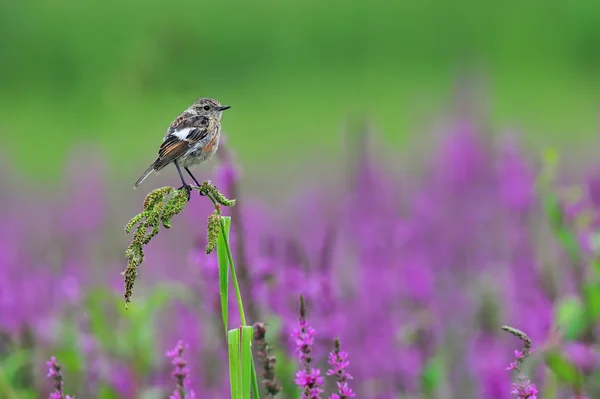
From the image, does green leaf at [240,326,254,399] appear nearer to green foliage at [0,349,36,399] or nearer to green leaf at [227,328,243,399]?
green leaf at [227,328,243,399]

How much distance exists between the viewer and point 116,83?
4.68 m

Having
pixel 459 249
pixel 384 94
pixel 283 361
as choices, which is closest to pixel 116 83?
pixel 283 361

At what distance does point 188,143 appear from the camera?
2.41 m

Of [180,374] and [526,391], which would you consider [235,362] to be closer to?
[180,374]

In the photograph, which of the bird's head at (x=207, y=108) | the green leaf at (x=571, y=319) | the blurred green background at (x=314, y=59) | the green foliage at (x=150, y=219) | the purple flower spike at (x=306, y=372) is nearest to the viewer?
the green foliage at (x=150, y=219)

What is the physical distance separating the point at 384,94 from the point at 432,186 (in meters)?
13.4

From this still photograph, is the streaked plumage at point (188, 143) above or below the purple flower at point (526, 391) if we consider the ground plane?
above

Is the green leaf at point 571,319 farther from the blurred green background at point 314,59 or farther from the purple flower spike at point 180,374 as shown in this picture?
the blurred green background at point 314,59

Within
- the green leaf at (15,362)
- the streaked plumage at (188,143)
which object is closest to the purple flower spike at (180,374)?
the streaked plumage at (188,143)

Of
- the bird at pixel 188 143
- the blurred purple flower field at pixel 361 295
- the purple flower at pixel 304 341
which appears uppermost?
the blurred purple flower field at pixel 361 295

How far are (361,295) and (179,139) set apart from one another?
103 inches

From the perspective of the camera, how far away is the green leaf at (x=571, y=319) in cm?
341

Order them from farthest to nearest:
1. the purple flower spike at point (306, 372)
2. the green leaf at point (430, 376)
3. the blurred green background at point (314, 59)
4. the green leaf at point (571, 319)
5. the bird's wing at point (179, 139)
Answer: the blurred green background at point (314, 59), the green leaf at point (430, 376), the green leaf at point (571, 319), the bird's wing at point (179, 139), the purple flower spike at point (306, 372)

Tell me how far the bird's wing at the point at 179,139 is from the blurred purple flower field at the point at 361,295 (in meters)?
0.32
